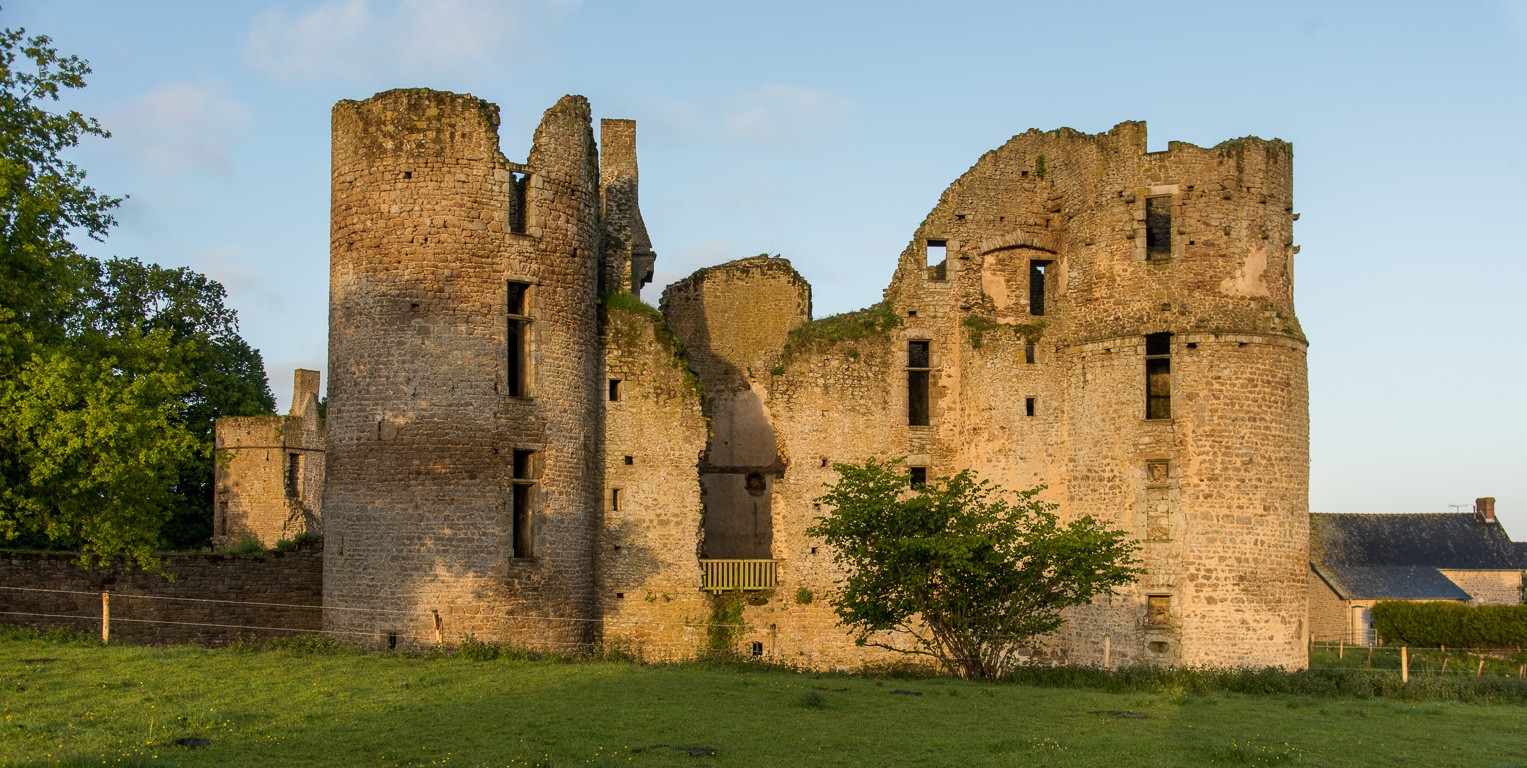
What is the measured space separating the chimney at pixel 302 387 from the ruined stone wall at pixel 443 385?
1789 cm

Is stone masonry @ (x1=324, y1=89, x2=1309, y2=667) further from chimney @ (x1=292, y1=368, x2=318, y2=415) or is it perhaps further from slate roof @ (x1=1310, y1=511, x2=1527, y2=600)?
slate roof @ (x1=1310, y1=511, x2=1527, y2=600)

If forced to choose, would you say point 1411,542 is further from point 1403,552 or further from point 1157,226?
point 1157,226

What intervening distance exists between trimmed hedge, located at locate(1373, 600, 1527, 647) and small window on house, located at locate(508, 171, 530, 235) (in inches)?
1208

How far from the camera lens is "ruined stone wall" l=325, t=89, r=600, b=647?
2141 centimetres

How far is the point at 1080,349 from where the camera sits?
25.0 m

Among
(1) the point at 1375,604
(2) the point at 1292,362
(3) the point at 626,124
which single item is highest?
(3) the point at 626,124

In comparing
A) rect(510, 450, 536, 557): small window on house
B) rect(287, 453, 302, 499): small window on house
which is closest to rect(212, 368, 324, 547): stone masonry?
rect(287, 453, 302, 499): small window on house

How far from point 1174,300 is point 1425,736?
10.5m

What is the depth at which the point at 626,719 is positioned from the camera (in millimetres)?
14180

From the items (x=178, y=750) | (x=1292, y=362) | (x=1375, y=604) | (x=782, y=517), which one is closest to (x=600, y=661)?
(x=782, y=517)

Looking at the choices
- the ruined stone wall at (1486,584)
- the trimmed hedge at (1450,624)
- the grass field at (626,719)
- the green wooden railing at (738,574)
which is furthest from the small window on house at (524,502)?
the ruined stone wall at (1486,584)

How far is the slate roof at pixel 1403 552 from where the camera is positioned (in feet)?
149

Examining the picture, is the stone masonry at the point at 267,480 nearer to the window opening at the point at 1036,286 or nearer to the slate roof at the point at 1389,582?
the window opening at the point at 1036,286

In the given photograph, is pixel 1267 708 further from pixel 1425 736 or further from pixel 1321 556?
pixel 1321 556
